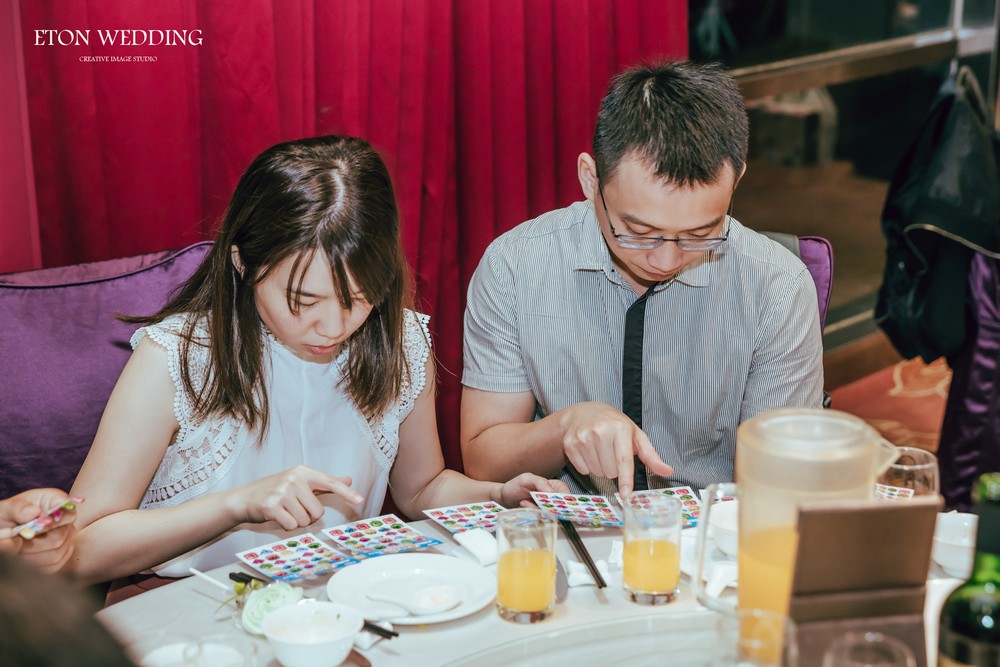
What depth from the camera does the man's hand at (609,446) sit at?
1603mm

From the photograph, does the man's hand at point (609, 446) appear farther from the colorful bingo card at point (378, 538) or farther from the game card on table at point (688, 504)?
the colorful bingo card at point (378, 538)

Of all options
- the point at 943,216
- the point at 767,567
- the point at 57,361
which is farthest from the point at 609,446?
the point at 943,216

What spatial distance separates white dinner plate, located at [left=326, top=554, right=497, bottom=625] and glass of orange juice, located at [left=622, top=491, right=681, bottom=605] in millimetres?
177

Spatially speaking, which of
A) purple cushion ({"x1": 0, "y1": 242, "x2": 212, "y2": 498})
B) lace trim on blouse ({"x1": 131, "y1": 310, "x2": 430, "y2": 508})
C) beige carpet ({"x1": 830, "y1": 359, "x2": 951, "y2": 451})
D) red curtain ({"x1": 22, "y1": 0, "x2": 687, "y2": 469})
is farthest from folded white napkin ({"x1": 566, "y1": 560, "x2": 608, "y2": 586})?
beige carpet ({"x1": 830, "y1": 359, "x2": 951, "y2": 451})

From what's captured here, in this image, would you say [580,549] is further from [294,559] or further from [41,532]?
[41,532]

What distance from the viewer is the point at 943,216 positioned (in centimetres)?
271

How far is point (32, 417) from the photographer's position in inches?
67.9

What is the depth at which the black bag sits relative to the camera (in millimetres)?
2699

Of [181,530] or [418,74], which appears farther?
[418,74]

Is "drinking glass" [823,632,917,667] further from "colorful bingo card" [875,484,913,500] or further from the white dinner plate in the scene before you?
"colorful bingo card" [875,484,913,500]

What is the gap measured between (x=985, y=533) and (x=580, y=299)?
115 cm

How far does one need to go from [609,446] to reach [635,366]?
43cm

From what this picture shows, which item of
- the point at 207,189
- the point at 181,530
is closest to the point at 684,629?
the point at 181,530

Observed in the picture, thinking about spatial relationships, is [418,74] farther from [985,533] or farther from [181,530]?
[985,533]
